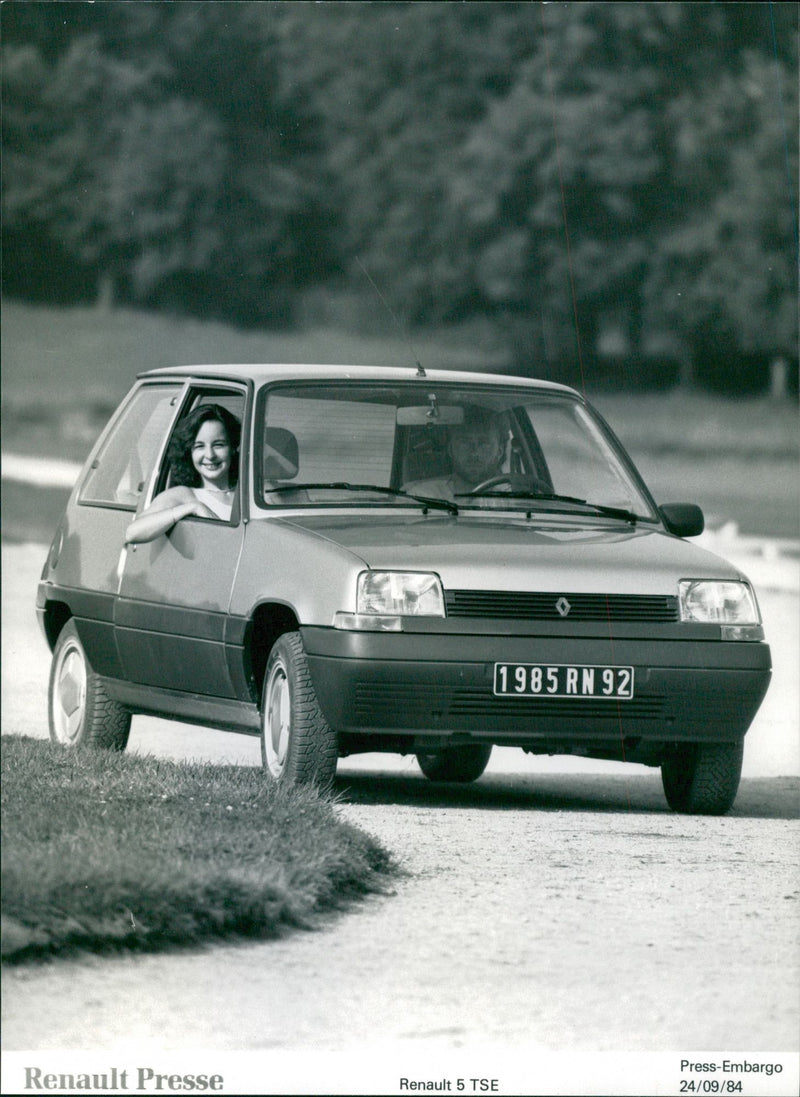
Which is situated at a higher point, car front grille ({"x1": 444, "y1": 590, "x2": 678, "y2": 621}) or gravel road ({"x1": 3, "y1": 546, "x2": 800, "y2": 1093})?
car front grille ({"x1": 444, "y1": 590, "x2": 678, "y2": 621})

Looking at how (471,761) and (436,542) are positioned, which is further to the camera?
(471,761)

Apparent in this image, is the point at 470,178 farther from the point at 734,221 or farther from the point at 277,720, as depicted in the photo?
the point at 277,720

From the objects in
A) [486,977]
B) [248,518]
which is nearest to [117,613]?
[248,518]

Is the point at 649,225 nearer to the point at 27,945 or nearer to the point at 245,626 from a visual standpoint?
the point at 245,626

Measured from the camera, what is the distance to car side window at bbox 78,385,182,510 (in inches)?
419

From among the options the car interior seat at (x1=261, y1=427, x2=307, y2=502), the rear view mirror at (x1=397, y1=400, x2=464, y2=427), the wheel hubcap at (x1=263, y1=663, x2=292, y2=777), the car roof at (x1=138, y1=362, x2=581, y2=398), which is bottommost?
the wheel hubcap at (x1=263, y1=663, x2=292, y2=777)

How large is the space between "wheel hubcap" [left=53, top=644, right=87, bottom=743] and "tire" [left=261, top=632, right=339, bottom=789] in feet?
5.99

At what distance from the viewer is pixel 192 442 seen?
1007cm

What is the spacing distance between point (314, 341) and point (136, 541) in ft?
151

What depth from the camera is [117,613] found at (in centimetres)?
1023

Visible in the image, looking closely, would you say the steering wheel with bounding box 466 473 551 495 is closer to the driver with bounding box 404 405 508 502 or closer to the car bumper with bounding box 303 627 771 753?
the driver with bounding box 404 405 508 502

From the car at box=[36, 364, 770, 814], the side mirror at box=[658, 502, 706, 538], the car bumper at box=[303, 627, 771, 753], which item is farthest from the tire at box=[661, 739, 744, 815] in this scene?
the side mirror at box=[658, 502, 706, 538]

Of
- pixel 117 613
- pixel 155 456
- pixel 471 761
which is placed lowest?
pixel 471 761

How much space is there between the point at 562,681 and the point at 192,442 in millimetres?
2195
